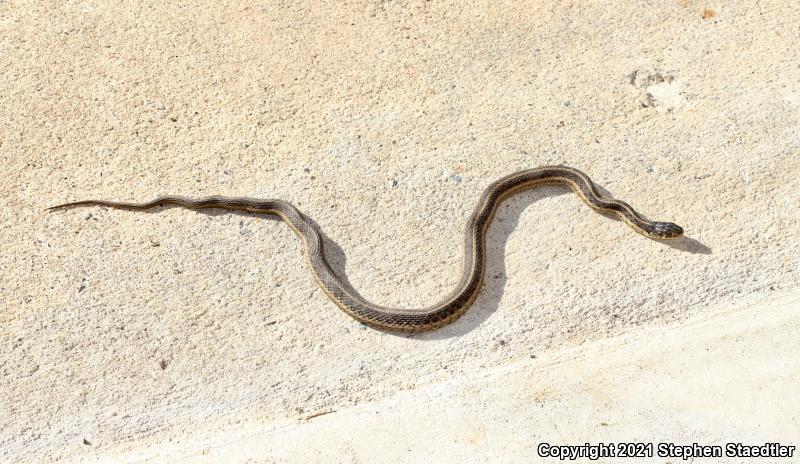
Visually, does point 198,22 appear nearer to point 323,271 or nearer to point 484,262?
point 323,271

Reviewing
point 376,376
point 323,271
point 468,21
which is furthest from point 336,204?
point 468,21

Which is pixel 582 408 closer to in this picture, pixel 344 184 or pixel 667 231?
pixel 667 231

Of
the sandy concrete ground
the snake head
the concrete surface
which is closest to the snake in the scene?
the snake head

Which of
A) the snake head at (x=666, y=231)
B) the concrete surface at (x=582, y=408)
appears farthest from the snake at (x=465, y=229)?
the concrete surface at (x=582, y=408)

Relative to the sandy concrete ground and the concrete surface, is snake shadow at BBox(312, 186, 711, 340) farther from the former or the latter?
the concrete surface

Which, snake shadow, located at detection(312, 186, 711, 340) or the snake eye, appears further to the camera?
the snake eye

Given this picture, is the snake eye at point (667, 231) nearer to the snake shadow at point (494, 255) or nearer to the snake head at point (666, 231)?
the snake head at point (666, 231)

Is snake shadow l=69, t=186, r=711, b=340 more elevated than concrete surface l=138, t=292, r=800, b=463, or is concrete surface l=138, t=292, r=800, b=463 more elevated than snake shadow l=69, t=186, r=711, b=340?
snake shadow l=69, t=186, r=711, b=340
